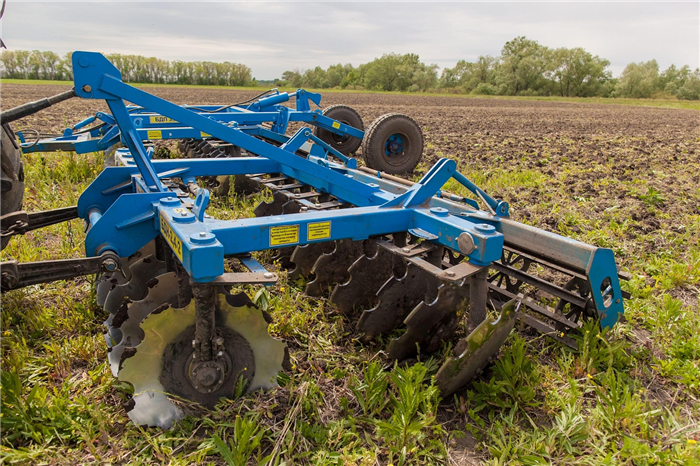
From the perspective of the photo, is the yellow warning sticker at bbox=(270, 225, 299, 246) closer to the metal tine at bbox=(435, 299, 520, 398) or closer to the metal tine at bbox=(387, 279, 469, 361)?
the metal tine at bbox=(387, 279, 469, 361)

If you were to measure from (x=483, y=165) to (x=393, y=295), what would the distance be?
604 cm

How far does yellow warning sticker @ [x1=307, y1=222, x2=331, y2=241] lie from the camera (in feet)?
7.54

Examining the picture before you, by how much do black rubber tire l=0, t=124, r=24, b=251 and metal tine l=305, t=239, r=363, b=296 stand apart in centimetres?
173

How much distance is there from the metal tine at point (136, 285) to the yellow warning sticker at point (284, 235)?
926 millimetres

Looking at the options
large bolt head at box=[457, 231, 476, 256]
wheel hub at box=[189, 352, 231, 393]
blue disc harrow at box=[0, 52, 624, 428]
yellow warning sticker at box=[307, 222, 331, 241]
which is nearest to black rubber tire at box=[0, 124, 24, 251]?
blue disc harrow at box=[0, 52, 624, 428]

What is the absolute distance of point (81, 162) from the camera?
6.15m

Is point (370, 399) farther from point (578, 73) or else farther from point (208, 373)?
point (578, 73)

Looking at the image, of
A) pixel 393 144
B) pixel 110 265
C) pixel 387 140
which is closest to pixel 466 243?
pixel 110 265

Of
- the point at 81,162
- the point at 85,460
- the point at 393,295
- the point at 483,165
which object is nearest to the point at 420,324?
the point at 393,295

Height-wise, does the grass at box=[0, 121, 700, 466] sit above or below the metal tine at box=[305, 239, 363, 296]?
below

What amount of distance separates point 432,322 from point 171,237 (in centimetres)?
138

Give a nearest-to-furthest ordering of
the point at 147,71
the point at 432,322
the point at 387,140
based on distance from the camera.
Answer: the point at 432,322
the point at 387,140
the point at 147,71

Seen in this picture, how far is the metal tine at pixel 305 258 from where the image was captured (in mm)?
3346

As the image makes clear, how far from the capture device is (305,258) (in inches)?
133
